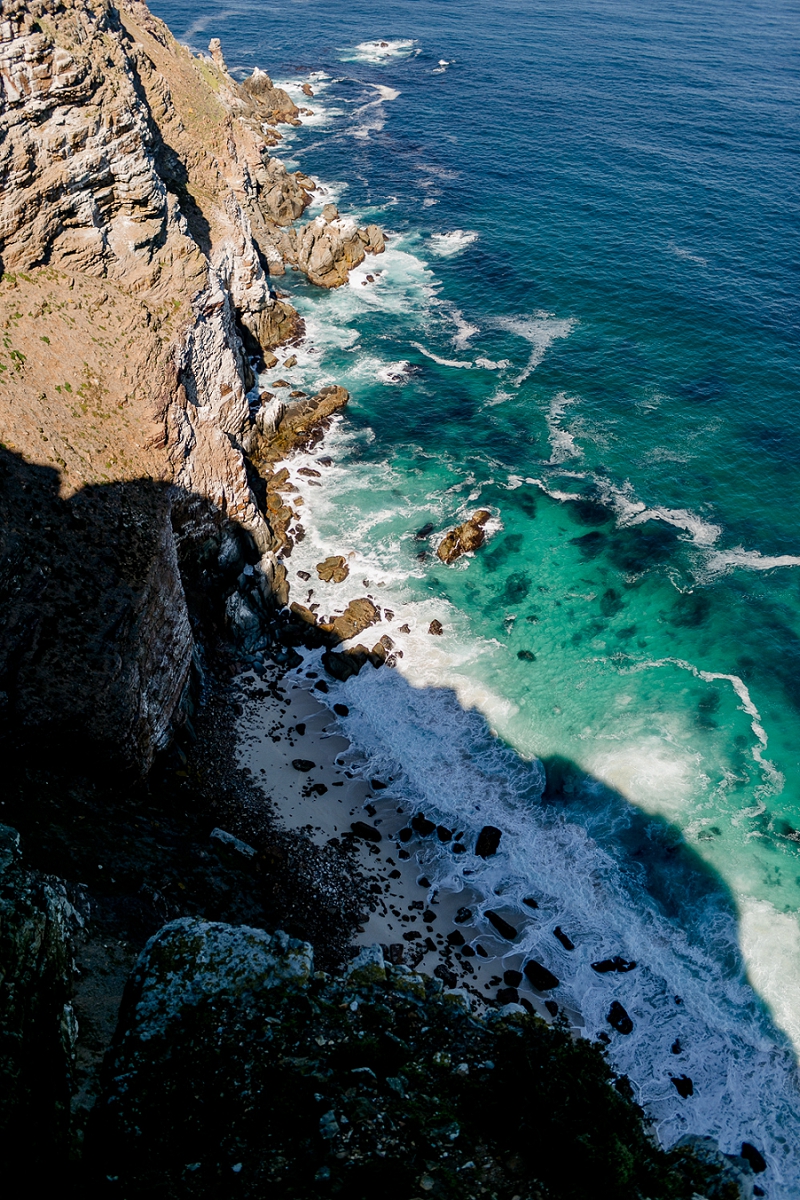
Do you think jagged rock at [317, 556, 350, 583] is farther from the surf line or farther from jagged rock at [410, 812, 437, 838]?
the surf line

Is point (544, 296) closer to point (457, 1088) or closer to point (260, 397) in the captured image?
point (260, 397)

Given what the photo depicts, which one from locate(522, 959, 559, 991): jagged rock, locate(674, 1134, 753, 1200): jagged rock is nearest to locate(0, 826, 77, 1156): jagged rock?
locate(674, 1134, 753, 1200): jagged rock

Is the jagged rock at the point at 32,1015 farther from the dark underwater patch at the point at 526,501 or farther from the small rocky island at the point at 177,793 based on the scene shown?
the dark underwater patch at the point at 526,501

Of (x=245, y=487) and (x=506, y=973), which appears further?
(x=245, y=487)

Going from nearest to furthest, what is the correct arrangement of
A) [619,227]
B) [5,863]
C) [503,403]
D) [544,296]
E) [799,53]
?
[5,863] → [503,403] → [544,296] → [619,227] → [799,53]

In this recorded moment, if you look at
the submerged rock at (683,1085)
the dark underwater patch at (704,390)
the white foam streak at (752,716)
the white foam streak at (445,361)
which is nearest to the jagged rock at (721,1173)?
Answer: the submerged rock at (683,1085)

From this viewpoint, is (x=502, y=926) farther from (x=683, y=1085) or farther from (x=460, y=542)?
(x=460, y=542)

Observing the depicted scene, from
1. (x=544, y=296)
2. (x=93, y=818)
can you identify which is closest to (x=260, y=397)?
(x=544, y=296)
